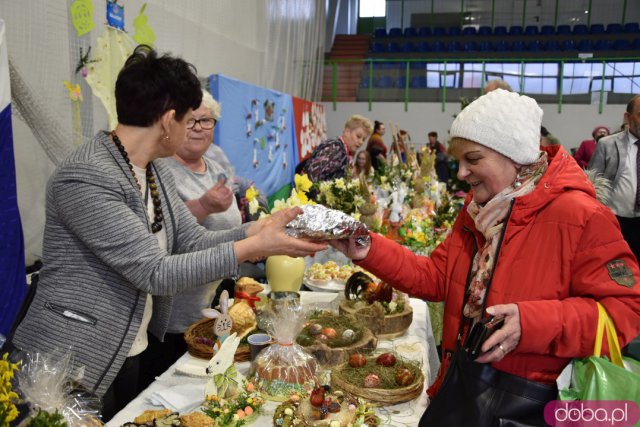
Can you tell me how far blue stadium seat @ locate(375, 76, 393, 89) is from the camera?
12969 millimetres

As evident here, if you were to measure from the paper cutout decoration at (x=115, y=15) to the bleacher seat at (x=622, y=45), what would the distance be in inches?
632

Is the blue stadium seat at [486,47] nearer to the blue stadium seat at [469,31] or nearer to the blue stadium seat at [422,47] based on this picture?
the blue stadium seat at [469,31]

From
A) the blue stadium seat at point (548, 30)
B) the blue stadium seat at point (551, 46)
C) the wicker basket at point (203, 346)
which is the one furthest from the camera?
the blue stadium seat at point (548, 30)

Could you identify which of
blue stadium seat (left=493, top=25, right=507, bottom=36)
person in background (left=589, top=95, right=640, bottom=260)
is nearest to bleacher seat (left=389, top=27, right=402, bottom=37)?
blue stadium seat (left=493, top=25, right=507, bottom=36)

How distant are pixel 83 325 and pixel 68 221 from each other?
0.98 feet

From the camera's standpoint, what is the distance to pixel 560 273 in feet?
4.59

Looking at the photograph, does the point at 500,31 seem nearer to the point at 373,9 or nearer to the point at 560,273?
the point at 373,9

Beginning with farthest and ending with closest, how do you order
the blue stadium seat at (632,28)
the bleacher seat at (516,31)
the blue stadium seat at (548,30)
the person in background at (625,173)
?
the bleacher seat at (516,31)
the blue stadium seat at (548,30)
the blue stadium seat at (632,28)
the person in background at (625,173)

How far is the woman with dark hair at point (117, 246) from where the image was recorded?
151cm

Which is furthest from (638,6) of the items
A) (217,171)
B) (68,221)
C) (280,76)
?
(68,221)

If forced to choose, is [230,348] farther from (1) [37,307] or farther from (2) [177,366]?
(1) [37,307]

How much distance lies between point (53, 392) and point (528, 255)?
119 cm

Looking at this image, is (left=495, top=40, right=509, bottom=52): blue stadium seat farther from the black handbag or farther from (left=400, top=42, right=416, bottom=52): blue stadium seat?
the black handbag

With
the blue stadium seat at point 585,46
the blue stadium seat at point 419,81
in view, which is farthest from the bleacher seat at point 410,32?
the blue stadium seat at point 419,81
